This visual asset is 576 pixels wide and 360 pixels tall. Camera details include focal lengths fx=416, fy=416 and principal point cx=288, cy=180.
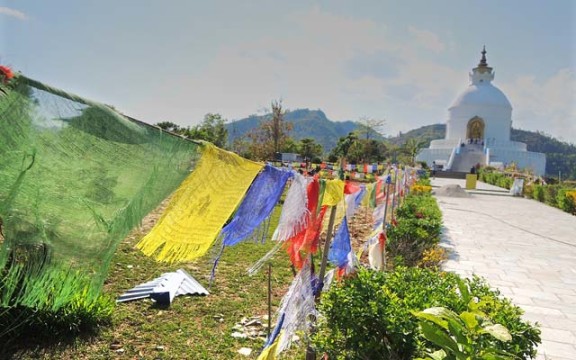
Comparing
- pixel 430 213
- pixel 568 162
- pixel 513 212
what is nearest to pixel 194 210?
pixel 430 213

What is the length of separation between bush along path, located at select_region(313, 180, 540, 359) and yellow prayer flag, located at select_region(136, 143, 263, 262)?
44.9 inches

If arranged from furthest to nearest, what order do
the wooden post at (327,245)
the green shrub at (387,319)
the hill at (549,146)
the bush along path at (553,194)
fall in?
the hill at (549,146)
the bush along path at (553,194)
the wooden post at (327,245)
the green shrub at (387,319)

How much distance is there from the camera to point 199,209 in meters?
2.46

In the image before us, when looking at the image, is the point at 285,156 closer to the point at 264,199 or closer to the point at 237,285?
the point at 237,285

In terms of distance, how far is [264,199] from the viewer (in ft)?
9.68

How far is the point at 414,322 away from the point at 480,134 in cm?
6492

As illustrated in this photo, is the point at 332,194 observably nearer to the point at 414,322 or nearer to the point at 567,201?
the point at 414,322

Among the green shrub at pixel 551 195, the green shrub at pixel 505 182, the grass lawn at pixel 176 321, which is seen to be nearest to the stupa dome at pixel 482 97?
the green shrub at pixel 505 182

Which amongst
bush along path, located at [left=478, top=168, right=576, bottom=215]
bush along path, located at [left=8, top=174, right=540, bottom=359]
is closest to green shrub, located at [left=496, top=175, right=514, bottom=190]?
bush along path, located at [left=478, top=168, right=576, bottom=215]

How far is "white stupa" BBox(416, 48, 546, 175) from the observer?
5625 cm

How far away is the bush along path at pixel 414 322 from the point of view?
2207 mm

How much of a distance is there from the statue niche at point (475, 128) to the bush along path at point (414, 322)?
208ft

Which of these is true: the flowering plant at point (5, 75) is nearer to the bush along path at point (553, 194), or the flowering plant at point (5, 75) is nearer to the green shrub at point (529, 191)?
the bush along path at point (553, 194)

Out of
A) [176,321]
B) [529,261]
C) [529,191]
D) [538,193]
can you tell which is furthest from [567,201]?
[176,321]
